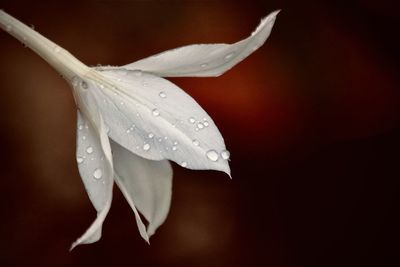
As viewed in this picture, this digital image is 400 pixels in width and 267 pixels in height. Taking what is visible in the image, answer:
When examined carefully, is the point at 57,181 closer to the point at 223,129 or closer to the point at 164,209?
the point at 223,129

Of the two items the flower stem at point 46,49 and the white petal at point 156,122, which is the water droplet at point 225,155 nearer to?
the white petal at point 156,122

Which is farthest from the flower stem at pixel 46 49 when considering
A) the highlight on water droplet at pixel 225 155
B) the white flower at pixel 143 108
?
the highlight on water droplet at pixel 225 155

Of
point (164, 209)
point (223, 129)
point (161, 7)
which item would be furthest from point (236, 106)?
point (164, 209)

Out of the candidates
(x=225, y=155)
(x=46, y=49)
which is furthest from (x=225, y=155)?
(x=46, y=49)

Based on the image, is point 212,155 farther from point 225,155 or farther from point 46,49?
point 46,49

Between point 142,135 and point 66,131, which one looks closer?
point 142,135

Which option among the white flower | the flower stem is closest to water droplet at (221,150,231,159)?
the white flower
